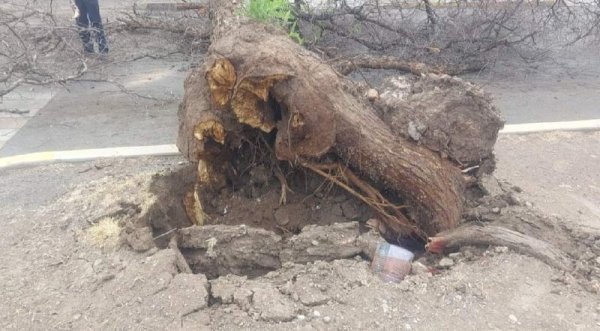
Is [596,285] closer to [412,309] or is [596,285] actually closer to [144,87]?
[412,309]

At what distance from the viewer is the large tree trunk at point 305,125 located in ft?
9.46

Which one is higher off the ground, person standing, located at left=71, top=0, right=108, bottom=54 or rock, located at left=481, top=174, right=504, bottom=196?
person standing, located at left=71, top=0, right=108, bottom=54

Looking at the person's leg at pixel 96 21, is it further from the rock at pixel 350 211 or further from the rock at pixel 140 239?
the rock at pixel 350 211

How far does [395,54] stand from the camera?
21.6 ft

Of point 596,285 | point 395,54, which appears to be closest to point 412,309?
point 596,285

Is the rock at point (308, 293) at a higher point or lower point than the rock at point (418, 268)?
lower

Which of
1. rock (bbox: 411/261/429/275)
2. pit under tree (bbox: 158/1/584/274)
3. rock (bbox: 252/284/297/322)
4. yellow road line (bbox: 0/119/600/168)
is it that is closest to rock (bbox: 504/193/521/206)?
pit under tree (bbox: 158/1/584/274)

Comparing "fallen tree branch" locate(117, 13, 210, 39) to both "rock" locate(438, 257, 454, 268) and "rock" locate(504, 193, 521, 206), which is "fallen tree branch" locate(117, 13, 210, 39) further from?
"rock" locate(438, 257, 454, 268)

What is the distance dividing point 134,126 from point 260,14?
2385 mm

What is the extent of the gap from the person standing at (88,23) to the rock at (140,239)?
427cm

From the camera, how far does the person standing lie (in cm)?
681

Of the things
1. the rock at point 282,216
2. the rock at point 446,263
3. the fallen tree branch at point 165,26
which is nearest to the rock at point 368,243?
the rock at point 446,263

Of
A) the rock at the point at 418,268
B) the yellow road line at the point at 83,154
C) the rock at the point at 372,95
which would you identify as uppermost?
the rock at the point at 372,95

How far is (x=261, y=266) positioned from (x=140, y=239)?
27.5 inches
